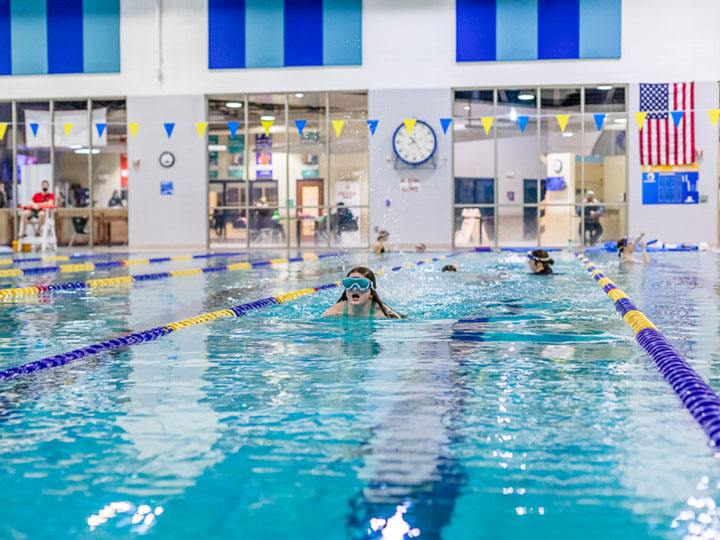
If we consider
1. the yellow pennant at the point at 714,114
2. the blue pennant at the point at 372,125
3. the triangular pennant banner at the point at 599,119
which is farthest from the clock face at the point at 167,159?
the yellow pennant at the point at 714,114

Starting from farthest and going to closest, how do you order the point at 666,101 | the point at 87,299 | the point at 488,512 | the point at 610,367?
the point at 666,101
the point at 87,299
the point at 610,367
the point at 488,512

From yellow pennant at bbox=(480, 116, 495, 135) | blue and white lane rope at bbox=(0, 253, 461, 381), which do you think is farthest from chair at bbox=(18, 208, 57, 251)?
blue and white lane rope at bbox=(0, 253, 461, 381)

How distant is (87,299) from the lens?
8.98 metres

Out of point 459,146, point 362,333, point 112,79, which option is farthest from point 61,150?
point 362,333

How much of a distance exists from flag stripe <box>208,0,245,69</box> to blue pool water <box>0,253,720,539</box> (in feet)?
53.0

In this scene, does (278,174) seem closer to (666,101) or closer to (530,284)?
(666,101)

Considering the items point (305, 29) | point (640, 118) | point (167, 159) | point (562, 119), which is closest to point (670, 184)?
point (640, 118)

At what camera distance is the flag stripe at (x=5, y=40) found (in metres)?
22.2

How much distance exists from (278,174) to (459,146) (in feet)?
15.0

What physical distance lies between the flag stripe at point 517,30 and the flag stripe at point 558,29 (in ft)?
0.53

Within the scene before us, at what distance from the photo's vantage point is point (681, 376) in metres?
4.13

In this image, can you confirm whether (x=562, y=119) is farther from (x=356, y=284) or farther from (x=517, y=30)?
(x=356, y=284)

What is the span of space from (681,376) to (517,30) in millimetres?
18070

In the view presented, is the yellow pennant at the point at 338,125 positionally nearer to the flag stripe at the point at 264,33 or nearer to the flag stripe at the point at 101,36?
the flag stripe at the point at 264,33
